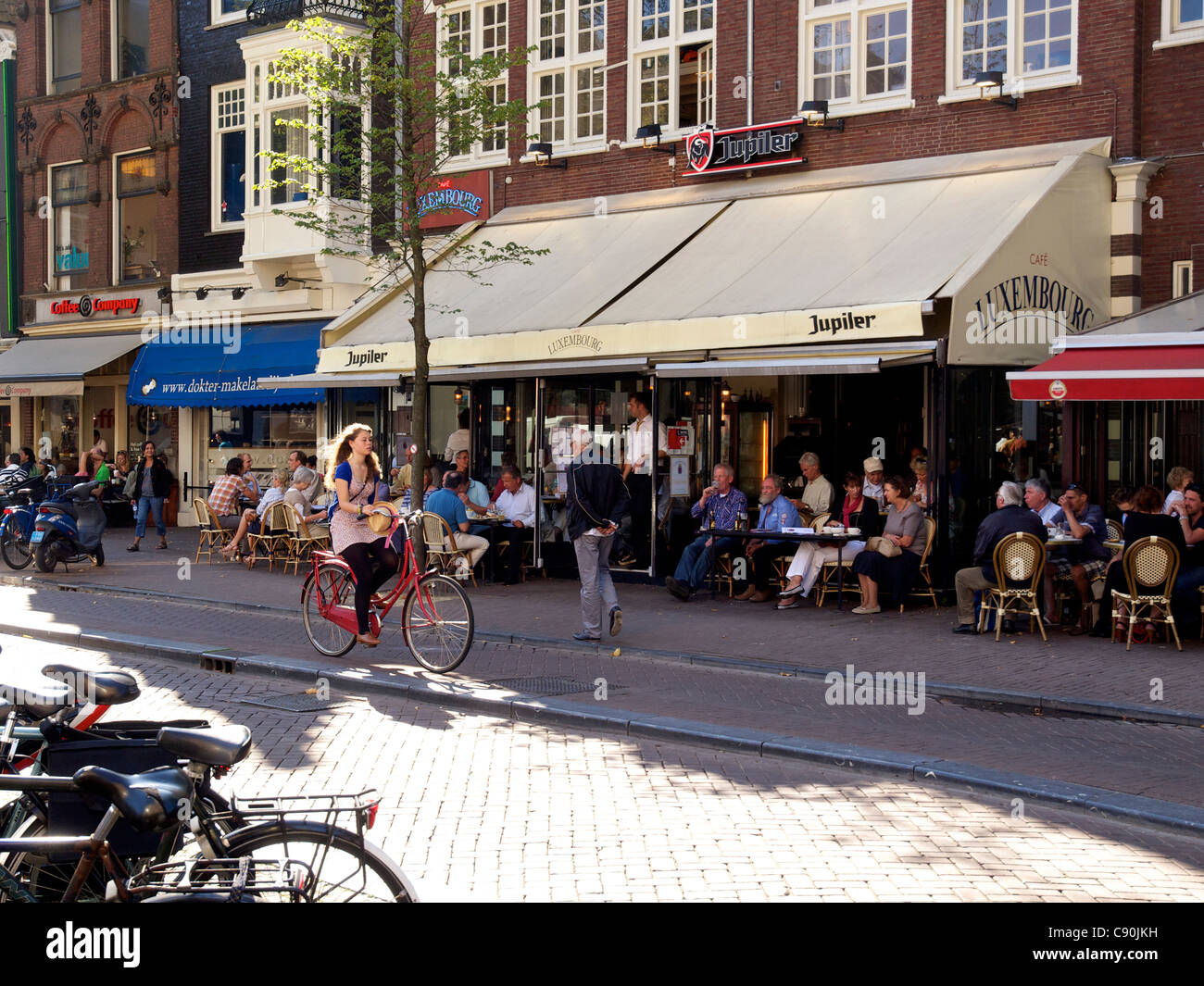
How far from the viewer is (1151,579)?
37.7 feet

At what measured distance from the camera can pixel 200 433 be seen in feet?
85.3

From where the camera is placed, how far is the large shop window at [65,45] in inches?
1131

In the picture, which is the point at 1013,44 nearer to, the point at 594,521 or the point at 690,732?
the point at 594,521

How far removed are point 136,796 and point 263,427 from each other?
72.8 ft

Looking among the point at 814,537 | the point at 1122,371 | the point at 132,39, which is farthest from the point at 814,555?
the point at 132,39

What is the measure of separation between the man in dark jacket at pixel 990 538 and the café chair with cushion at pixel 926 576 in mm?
1364

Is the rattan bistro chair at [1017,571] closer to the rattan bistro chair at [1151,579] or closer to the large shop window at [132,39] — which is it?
the rattan bistro chair at [1151,579]

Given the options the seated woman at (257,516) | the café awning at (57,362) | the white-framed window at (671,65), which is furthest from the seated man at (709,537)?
the café awning at (57,362)

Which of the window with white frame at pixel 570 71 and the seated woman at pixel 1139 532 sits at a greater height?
the window with white frame at pixel 570 71

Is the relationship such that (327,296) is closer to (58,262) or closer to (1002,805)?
(58,262)

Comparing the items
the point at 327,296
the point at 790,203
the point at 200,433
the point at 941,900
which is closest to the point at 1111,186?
the point at 790,203

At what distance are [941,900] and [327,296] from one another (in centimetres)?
1934

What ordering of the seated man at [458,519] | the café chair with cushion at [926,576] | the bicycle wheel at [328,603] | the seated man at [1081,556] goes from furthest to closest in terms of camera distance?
the seated man at [458,519] → the café chair with cushion at [926,576] → the seated man at [1081,556] → the bicycle wheel at [328,603]

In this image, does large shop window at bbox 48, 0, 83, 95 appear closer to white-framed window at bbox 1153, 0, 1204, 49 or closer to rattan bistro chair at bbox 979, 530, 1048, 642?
white-framed window at bbox 1153, 0, 1204, 49
